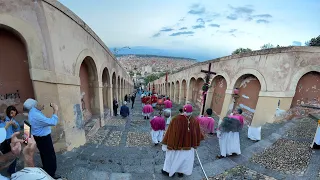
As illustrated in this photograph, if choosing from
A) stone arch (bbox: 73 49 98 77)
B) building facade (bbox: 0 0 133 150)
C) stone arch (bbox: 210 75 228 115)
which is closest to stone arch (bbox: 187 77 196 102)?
stone arch (bbox: 210 75 228 115)

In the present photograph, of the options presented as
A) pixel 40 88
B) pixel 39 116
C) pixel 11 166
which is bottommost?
pixel 11 166

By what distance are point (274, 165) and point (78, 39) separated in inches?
280

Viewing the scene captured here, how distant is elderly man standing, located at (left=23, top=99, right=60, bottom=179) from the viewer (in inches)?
135

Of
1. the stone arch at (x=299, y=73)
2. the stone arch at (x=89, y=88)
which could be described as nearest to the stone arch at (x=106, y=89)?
the stone arch at (x=89, y=88)

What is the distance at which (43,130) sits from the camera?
360 cm

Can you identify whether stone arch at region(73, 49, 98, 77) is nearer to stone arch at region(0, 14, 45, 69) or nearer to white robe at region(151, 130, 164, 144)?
stone arch at region(0, 14, 45, 69)

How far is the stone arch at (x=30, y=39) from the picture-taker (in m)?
4.00

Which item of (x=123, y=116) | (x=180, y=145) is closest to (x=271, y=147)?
(x=180, y=145)

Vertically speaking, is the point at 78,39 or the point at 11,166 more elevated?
the point at 78,39

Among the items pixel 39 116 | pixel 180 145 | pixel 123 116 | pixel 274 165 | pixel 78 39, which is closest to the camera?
pixel 39 116

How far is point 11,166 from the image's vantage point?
2.33 m

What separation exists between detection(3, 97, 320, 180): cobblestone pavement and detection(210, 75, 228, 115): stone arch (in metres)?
4.94

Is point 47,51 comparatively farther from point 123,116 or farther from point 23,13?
point 123,116

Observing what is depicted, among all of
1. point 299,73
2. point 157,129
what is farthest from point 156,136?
point 299,73
